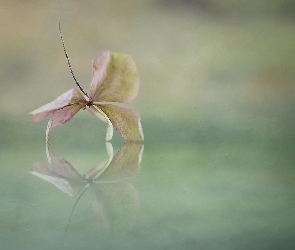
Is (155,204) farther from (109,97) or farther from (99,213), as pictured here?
(109,97)

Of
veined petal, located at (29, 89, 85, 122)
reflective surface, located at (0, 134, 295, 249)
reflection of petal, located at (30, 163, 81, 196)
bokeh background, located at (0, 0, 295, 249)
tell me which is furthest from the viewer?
bokeh background, located at (0, 0, 295, 249)

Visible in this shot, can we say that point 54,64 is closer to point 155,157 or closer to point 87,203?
point 155,157

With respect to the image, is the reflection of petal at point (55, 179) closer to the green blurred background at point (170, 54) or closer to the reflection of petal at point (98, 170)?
the reflection of petal at point (98, 170)

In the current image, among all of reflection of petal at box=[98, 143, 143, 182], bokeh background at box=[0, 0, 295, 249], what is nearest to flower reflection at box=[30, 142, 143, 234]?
reflection of petal at box=[98, 143, 143, 182]

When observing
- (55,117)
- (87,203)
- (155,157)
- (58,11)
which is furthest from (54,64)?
(87,203)

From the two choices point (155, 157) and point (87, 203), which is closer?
point (87, 203)

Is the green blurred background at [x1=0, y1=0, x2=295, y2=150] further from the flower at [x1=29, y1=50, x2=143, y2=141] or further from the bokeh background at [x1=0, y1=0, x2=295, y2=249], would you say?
the flower at [x1=29, y1=50, x2=143, y2=141]
